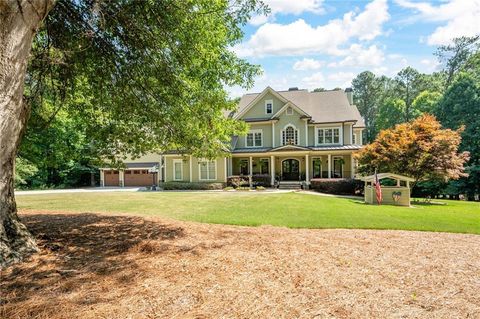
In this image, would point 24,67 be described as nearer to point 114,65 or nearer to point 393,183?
point 114,65

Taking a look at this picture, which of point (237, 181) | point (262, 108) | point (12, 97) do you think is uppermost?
point (262, 108)

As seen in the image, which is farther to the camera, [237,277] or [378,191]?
[378,191]

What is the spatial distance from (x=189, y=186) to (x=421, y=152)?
17.4 metres

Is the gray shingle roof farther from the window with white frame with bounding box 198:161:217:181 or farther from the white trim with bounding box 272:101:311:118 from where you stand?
the window with white frame with bounding box 198:161:217:181

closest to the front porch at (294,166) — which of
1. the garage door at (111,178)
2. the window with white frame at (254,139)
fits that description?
the window with white frame at (254,139)

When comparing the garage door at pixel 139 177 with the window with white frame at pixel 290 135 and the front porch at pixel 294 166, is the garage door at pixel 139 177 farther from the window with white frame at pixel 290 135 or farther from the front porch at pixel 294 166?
the window with white frame at pixel 290 135

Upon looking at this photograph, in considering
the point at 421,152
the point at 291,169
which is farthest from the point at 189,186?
the point at 421,152

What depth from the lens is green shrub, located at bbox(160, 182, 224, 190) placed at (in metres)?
26.0

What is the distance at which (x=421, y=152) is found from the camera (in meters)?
18.0

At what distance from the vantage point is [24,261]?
4.55 meters

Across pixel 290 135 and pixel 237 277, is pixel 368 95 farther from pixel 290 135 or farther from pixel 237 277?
pixel 237 277

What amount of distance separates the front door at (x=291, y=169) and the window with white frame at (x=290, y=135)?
7.05 feet

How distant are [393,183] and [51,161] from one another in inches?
903

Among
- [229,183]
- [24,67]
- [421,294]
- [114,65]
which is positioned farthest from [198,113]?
[229,183]
